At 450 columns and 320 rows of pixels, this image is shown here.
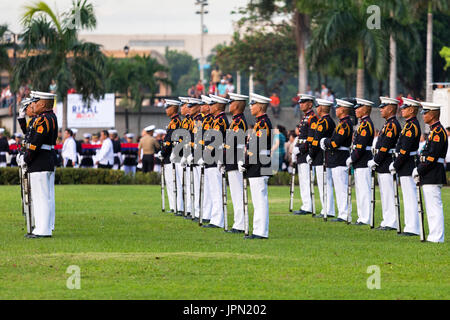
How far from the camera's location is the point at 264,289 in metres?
12.2

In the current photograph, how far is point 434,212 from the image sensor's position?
1748 centimetres

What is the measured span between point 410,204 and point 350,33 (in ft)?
103

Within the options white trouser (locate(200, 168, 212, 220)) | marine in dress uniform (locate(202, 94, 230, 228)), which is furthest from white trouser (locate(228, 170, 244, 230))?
white trouser (locate(200, 168, 212, 220))

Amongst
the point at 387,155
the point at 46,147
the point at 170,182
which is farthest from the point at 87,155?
the point at 46,147

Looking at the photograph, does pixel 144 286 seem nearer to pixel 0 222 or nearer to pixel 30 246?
pixel 30 246

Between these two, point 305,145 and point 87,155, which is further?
point 87,155

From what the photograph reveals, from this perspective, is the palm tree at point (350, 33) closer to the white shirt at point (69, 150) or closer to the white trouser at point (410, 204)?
the white shirt at point (69, 150)

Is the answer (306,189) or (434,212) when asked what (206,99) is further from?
(434,212)

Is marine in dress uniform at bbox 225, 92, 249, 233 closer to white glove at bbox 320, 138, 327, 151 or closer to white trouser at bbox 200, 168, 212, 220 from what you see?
white trouser at bbox 200, 168, 212, 220

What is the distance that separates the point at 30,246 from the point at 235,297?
19.5 feet

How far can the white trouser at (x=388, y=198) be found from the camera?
20234 mm

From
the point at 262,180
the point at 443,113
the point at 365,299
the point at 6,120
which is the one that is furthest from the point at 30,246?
the point at 6,120

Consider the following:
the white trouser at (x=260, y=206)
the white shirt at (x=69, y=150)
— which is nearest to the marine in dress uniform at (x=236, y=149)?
the white trouser at (x=260, y=206)

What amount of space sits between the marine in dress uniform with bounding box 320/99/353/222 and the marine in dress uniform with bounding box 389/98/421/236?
3232mm
